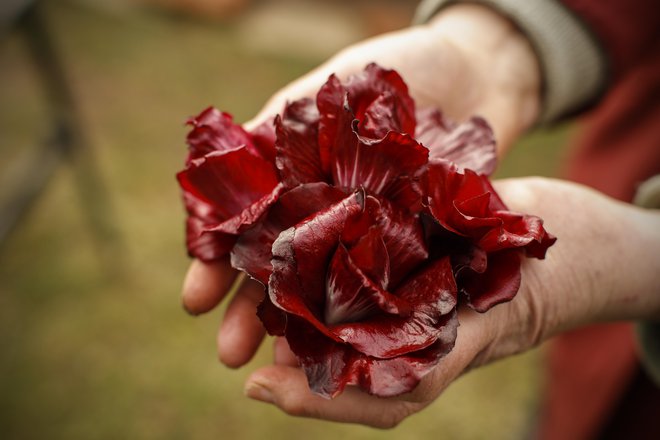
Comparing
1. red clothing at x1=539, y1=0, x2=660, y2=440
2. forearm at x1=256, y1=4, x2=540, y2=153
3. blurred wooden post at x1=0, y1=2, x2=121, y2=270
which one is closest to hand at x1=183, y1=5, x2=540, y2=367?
forearm at x1=256, y1=4, x2=540, y2=153

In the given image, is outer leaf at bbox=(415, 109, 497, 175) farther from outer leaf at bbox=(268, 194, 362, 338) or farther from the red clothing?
the red clothing

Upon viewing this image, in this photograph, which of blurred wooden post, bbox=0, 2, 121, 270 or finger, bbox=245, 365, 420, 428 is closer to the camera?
finger, bbox=245, 365, 420, 428

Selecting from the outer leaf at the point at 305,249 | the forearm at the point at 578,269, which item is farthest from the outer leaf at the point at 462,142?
the outer leaf at the point at 305,249

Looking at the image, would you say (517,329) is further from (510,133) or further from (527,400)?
(527,400)

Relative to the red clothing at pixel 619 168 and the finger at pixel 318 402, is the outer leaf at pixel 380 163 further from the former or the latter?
the red clothing at pixel 619 168

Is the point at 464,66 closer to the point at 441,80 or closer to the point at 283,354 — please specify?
the point at 441,80

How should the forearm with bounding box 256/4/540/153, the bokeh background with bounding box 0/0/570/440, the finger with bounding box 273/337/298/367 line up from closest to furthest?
the finger with bounding box 273/337/298/367 < the forearm with bounding box 256/4/540/153 < the bokeh background with bounding box 0/0/570/440

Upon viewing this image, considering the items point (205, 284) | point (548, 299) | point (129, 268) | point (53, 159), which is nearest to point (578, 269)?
point (548, 299)
